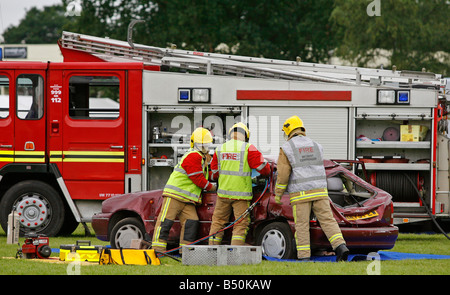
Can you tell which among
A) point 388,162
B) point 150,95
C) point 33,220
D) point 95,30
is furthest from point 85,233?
point 95,30

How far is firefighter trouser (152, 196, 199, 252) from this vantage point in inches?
396

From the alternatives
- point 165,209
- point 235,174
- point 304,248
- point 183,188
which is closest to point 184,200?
point 183,188

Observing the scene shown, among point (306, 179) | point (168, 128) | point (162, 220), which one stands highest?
point (168, 128)

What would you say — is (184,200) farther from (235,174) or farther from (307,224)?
(307,224)

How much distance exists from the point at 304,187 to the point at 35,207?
518 cm

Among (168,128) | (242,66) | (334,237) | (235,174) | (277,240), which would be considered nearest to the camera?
(334,237)

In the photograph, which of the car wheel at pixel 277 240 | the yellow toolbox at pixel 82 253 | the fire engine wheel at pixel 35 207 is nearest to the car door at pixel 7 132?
the fire engine wheel at pixel 35 207

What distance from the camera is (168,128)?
43.2ft

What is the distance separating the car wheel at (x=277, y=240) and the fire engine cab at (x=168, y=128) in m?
2.96

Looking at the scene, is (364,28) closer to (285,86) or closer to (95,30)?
(95,30)

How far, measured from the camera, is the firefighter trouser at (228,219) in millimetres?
9945

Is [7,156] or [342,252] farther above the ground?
[7,156]

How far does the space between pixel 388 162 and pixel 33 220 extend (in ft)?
18.7

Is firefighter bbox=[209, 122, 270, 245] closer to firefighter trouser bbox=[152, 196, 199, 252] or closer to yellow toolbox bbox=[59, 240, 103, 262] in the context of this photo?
firefighter trouser bbox=[152, 196, 199, 252]
